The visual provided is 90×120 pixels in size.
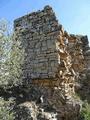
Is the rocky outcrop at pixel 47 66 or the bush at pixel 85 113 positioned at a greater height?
the rocky outcrop at pixel 47 66

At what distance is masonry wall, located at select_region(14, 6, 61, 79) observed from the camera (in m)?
12.6

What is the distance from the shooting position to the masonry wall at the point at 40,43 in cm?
1255

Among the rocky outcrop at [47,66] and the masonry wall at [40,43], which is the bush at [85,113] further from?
the masonry wall at [40,43]

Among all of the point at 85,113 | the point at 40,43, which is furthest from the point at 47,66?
the point at 85,113

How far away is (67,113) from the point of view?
1202 centimetres

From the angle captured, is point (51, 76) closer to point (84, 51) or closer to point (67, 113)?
point (67, 113)

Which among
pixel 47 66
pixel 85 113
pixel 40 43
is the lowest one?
pixel 85 113

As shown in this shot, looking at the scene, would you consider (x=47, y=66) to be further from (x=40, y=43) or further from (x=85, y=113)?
(x=85, y=113)

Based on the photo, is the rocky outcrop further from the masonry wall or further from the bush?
the bush

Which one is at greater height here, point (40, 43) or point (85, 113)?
point (40, 43)

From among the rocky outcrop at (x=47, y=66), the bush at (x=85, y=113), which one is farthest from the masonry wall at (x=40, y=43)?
the bush at (x=85, y=113)

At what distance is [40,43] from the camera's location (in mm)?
13062

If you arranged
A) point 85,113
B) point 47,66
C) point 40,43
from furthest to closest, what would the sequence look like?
point 40,43, point 47,66, point 85,113

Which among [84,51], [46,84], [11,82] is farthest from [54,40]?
[84,51]
